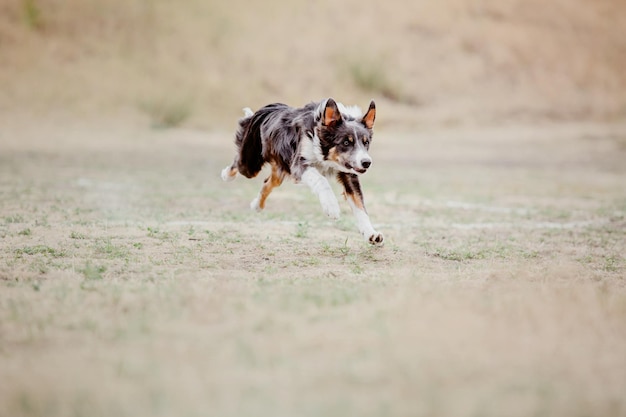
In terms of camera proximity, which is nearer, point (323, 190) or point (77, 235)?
point (323, 190)

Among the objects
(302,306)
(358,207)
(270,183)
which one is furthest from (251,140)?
(302,306)

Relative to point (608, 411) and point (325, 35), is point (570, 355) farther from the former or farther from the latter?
point (325, 35)

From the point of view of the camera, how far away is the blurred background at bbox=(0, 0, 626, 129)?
28.1 meters

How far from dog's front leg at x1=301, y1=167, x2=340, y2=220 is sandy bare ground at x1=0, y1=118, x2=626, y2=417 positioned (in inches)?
17.7

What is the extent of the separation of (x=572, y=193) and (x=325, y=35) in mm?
19993

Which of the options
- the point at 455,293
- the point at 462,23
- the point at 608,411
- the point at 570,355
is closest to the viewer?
the point at 608,411

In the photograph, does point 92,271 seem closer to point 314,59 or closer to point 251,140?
point 251,140

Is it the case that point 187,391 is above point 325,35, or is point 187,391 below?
below

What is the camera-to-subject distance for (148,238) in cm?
813

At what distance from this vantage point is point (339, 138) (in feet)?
25.5

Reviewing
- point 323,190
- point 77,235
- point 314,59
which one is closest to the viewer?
A: point 323,190

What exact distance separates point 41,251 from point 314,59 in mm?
26031

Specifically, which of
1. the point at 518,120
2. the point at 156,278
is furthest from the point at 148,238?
the point at 518,120

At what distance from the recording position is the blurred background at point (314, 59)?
28.1 meters
